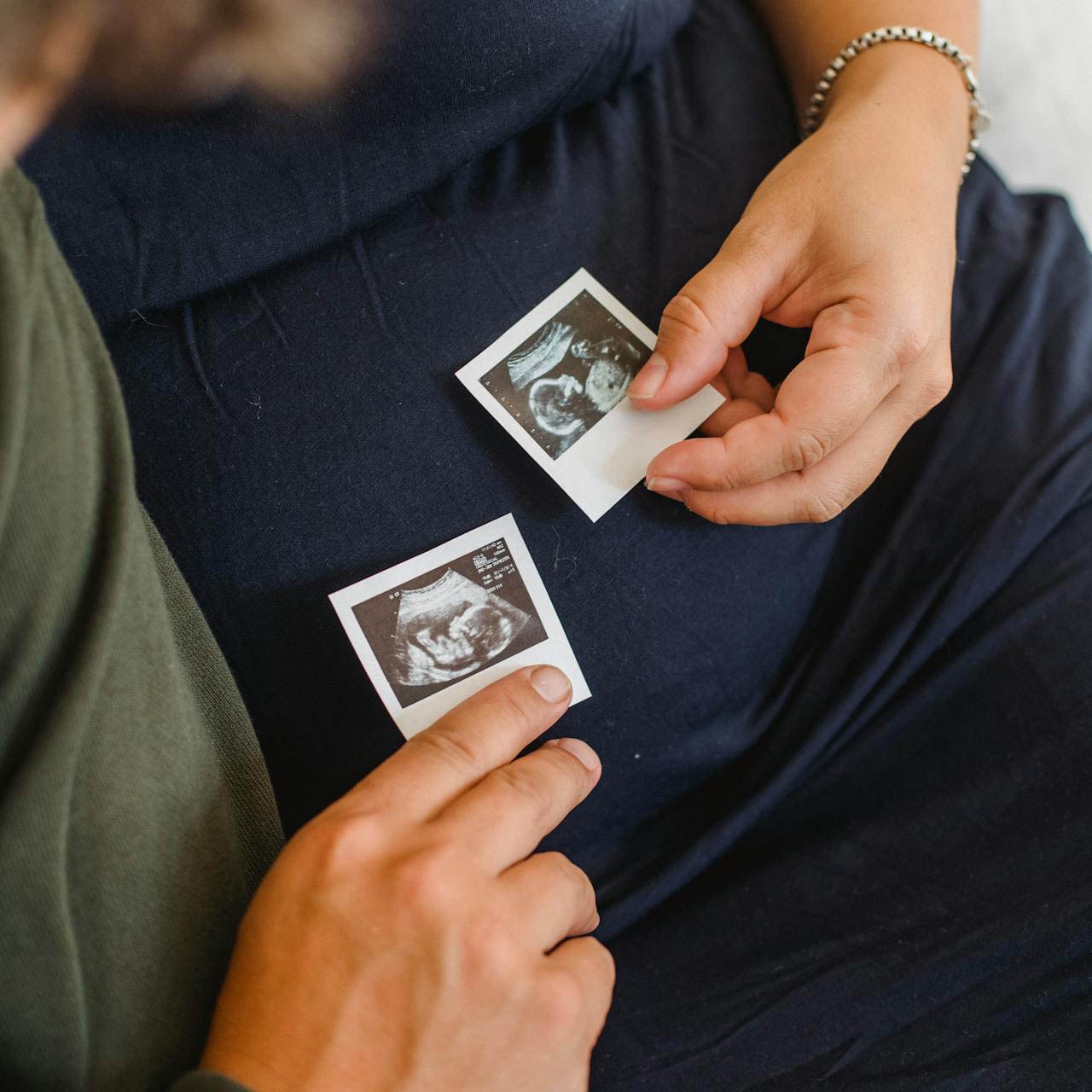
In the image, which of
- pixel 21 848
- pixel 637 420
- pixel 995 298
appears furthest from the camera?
pixel 995 298

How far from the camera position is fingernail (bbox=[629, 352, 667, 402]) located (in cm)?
82

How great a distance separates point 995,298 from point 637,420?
492 millimetres

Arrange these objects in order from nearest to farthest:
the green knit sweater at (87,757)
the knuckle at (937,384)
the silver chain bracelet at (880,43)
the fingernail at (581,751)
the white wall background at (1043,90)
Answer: the green knit sweater at (87,757)
the fingernail at (581,751)
the knuckle at (937,384)
the silver chain bracelet at (880,43)
the white wall background at (1043,90)

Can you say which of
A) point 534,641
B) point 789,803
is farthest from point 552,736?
point 789,803

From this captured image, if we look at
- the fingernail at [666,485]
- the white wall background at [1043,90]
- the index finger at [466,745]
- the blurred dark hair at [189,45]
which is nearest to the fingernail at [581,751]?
the index finger at [466,745]

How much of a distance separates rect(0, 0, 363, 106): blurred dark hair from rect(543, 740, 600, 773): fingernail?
23.5 inches

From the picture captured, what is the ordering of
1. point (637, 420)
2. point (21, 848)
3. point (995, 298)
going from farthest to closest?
1. point (995, 298)
2. point (637, 420)
3. point (21, 848)

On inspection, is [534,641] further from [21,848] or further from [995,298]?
[995,298]

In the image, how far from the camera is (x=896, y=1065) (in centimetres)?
75

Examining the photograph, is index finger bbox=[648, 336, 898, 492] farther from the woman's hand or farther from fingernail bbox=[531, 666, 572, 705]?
fingernail bbox=[531, 666, 572, 705]

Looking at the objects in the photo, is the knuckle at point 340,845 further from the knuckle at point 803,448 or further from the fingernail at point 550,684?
the knuckle at point 803,448

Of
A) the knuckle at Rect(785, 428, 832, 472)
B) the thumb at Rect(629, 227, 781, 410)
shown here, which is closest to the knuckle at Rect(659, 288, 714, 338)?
the thumb at Rect(629, 227, 781, 410)

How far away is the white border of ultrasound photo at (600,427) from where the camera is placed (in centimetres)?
82

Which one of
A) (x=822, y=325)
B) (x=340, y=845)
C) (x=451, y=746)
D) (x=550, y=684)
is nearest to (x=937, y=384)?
(x=822, y=325)
